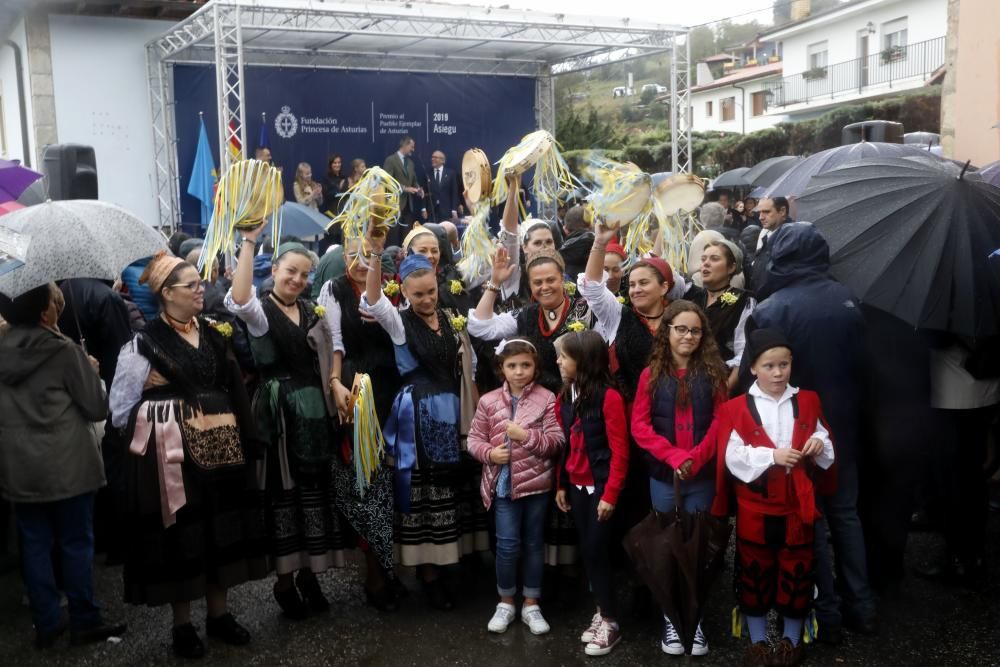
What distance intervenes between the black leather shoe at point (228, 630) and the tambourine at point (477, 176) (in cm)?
249

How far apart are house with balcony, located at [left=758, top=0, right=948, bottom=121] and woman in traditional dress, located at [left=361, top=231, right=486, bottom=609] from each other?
32442 millimetres

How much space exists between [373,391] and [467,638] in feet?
4.31

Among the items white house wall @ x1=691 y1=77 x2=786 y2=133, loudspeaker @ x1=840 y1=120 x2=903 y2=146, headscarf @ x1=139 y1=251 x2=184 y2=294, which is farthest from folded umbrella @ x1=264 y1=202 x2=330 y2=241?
white house wall @ x1=691 y1=77 x2=786 y2=133

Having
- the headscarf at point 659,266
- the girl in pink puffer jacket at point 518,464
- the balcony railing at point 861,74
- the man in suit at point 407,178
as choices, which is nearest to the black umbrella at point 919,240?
Answer: the headscarf at point 659,266

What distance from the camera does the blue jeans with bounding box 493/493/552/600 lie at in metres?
4.60

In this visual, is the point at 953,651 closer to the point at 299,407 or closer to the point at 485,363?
the point at 485,363

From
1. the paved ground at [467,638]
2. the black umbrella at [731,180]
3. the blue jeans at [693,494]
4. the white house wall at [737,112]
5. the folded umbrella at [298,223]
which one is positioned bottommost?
the paved ground at [467,638]

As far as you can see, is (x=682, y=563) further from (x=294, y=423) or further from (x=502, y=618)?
(x=294, y=423)

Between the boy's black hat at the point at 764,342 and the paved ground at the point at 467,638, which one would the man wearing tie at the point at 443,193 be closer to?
the paved ground at the point at 467,638

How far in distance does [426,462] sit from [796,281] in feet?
6.57

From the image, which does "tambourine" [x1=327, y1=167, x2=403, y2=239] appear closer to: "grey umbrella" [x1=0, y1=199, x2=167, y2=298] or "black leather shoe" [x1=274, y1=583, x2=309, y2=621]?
"grey umbrella" [x1=0, y1=199, x2=167, y2=298]

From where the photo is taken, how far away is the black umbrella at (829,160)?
541 cm

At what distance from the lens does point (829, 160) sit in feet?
19.4

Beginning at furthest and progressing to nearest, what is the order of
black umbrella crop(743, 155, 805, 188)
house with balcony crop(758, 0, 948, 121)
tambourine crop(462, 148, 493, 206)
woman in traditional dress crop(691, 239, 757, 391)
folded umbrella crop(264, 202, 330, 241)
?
house with balcony crop(758, 0, 948, 121) → black umbrella crop(743, 155, 805, 188) → folded umbrella crop(264, 202, 330, 241) → tambourine crop(462, 148, 493, 206) → woman in traditional dress crop(691, 239, 757, 391)
